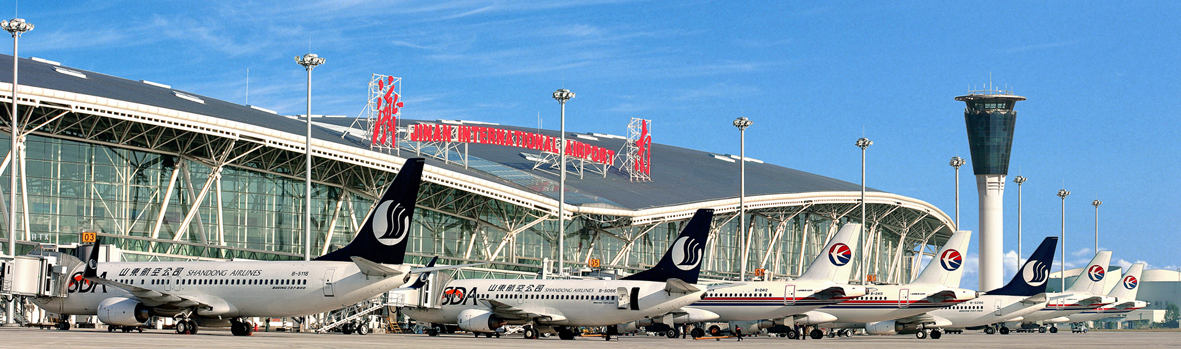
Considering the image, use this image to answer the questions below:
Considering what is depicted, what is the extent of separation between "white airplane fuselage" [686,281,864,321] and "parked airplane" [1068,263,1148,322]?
40.9 metres

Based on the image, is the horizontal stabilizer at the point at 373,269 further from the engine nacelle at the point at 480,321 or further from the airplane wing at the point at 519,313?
the engine nacelle at the point at 480,321

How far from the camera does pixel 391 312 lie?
220 ft

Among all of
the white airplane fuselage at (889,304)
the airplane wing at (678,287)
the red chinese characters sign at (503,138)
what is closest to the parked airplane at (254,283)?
the airplane wing at (678,287)

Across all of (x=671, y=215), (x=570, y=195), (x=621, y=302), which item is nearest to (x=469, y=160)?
(x=570, y=195)

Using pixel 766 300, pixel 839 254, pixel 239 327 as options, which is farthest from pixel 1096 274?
pixel 239 327

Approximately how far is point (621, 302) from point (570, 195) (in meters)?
42.8

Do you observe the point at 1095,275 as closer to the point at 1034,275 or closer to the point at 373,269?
the point at 1034,275

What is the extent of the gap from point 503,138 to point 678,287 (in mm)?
53059

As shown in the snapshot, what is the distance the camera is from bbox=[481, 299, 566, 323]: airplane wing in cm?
5312

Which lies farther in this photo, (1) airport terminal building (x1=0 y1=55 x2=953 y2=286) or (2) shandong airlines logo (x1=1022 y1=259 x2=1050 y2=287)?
(2) shandong airlines logo (x1=1022 y1=259 x2=1050 y2=287)

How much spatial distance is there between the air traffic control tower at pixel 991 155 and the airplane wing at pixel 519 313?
82017 mm

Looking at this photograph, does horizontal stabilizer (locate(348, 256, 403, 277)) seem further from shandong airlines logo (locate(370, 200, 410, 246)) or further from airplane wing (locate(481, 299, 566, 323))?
airplane wing (locate(481, 299, 566, 323))

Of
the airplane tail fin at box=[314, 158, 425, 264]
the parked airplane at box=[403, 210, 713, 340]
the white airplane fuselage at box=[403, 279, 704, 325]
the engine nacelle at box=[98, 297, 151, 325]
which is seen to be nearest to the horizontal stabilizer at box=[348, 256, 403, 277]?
the airplane tail fin at box=[314, 158, 425, 264]

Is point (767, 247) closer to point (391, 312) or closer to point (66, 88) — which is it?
point (391, 312)
